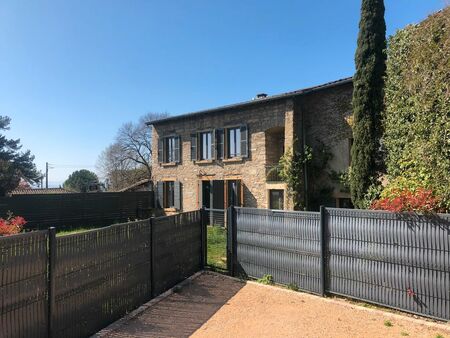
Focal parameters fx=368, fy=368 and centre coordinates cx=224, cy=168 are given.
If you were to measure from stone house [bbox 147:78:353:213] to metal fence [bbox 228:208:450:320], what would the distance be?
786 cm

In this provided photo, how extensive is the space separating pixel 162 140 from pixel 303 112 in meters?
9.71

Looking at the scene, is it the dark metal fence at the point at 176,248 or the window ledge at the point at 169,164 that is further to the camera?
the window ledge at the point at 169,164

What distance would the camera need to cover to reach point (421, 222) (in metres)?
5.71

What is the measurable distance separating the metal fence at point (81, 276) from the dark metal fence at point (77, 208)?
48.4ft

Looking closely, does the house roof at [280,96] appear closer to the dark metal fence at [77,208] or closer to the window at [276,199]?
the window at [276,199]

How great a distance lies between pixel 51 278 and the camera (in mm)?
4355

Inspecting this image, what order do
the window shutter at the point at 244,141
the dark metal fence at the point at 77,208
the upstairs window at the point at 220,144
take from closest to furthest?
the window shutter at the point at 244,141
the upstairs window at the point at 220,144
the dark metal fence at the point at 77,208

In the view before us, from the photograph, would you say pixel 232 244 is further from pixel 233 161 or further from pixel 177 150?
pixel 177 150

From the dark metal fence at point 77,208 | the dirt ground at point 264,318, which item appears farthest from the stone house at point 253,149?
the dirt ground at point 264,318

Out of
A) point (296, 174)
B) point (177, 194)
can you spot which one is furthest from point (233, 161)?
point (177, 194)

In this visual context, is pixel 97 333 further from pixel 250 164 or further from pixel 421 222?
pixel 250 164

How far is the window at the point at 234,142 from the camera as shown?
18.5 metres

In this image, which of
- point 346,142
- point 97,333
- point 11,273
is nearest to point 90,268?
point 97,333

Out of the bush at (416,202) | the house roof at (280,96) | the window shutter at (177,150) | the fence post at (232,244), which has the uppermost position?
the house roof at (280,96)
